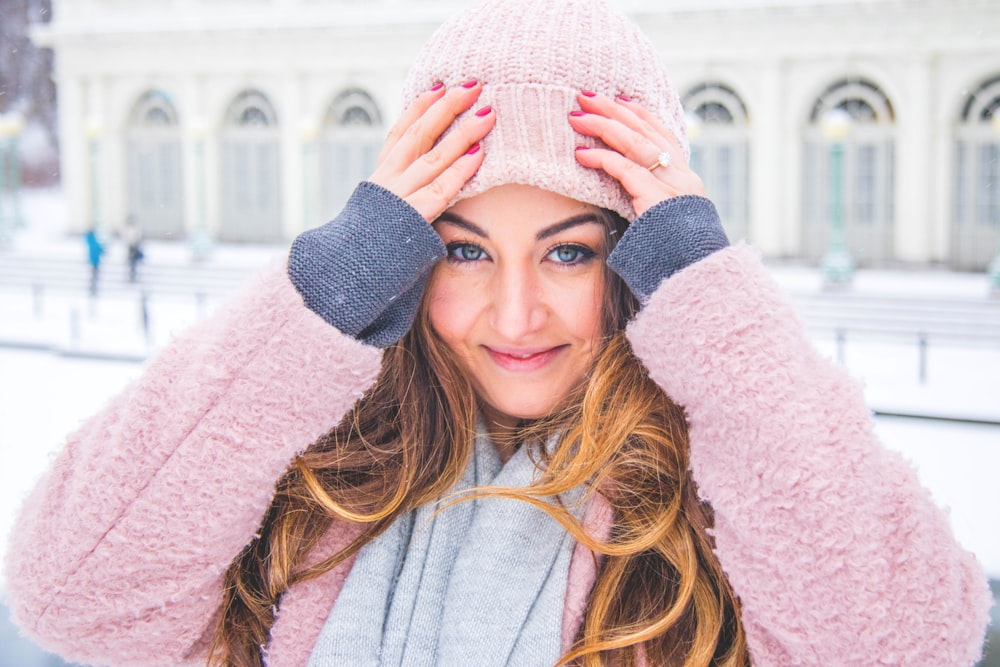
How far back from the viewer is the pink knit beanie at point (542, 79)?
1152 mm

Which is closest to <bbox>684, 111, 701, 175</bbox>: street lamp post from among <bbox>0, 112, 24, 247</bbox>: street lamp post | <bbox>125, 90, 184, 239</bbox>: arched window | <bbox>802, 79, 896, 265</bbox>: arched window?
<bbox>802, 79, 896, 265</bbox>: arched window

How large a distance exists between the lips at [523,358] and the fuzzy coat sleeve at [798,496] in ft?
0.66

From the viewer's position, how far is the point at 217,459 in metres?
1.07

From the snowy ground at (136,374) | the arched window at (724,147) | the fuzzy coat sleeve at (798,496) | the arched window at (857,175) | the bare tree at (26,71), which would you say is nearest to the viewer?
the fuzzy coat sleeve at (798,496)

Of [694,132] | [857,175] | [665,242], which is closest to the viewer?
[665,242]

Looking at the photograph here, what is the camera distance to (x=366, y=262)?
110 centimetres

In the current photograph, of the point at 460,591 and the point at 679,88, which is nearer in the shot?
the point at 460,591

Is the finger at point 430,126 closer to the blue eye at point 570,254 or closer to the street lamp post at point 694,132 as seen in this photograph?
the blue eye at point 570,254

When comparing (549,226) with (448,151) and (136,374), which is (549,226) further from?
(136,374)

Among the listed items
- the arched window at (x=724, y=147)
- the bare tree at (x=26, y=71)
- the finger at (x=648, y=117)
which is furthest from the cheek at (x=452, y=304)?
the arched window at (x=724, y=147)

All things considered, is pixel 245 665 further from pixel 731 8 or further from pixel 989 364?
pixel 731 8

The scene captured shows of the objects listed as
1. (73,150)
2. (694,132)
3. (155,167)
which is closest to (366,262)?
(694,132)

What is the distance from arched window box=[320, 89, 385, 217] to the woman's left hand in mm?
12656

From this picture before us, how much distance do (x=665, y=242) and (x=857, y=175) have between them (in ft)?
38.1
